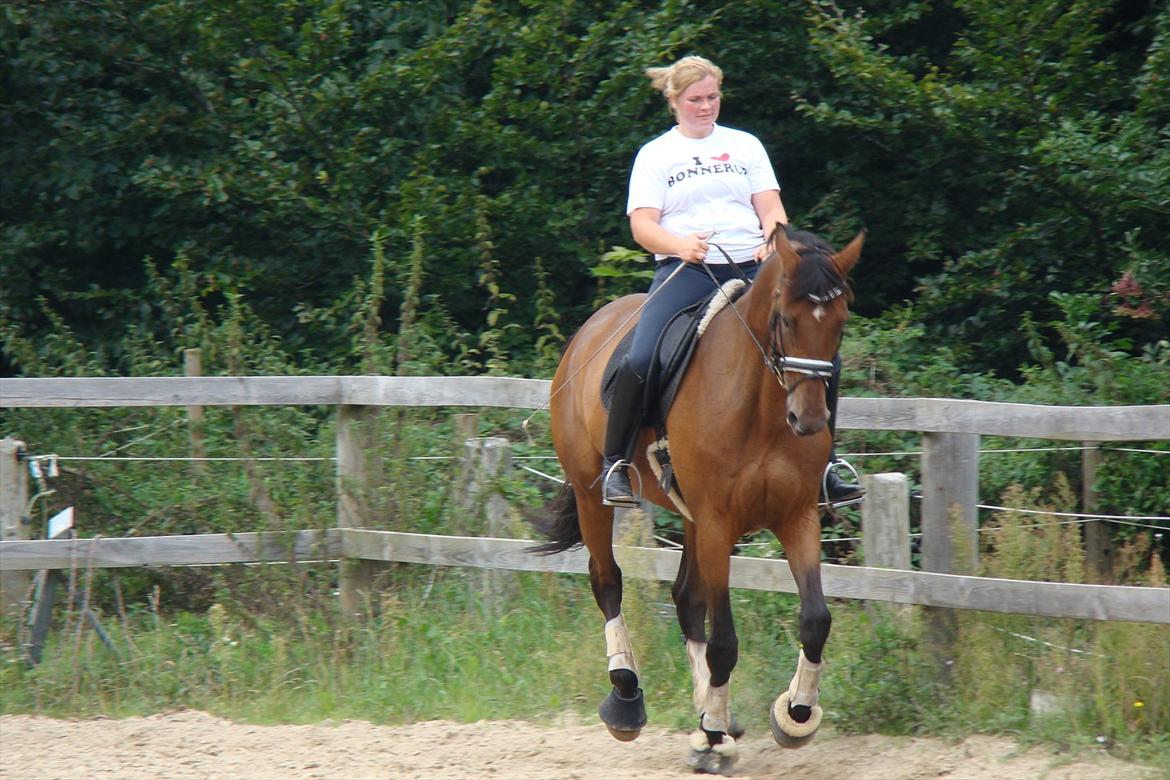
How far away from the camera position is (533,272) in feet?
36.1

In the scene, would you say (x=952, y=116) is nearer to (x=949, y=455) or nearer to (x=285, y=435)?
(x=949, y=455)

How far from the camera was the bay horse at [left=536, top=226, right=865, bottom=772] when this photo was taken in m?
4.55

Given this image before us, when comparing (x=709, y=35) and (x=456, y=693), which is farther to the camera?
(x=709, y=35)

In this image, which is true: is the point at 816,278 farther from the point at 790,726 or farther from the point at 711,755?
the point at 711,755

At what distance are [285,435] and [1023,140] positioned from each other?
19.2 feet

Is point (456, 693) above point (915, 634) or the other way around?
the other way around

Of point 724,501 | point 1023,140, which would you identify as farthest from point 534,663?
point 1023,140

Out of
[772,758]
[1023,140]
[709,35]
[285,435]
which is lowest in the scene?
[772,758]

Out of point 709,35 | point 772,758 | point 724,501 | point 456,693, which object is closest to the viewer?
point 724,501

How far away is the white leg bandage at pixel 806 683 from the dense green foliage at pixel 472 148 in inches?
206

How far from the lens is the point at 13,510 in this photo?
23.0 feet

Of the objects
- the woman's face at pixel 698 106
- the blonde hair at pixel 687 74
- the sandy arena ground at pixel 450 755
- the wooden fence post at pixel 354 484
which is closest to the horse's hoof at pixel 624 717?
the sandy arena ground at pixel 450 755

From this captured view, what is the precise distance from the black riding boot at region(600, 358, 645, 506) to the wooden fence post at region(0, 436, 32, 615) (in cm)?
351

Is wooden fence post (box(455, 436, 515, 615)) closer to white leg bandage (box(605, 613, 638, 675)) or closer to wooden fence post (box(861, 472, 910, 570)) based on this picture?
white leg bandage (box(605, 613, 638, 675))
